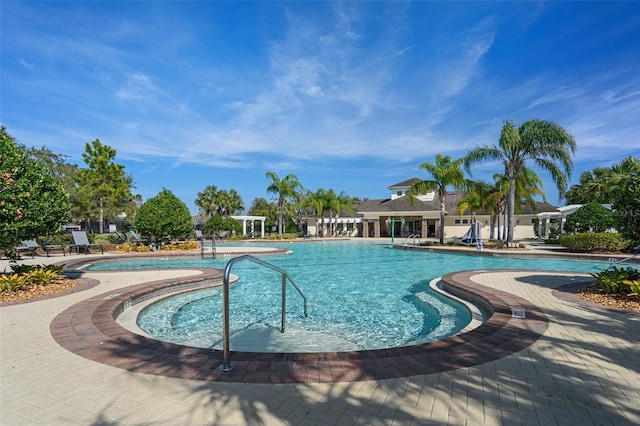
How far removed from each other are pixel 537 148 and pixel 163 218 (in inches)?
909

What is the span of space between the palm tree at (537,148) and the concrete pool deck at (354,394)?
1832cm

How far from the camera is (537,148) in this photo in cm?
1998

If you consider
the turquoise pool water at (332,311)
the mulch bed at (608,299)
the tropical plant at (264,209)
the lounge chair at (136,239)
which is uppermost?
the tropical plant at (264,209)

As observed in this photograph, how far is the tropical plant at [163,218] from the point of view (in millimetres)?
19406

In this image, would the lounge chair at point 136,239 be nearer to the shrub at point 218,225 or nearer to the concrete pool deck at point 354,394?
the shrub at point 218,225

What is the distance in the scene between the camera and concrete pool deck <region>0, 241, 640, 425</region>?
2826 mm

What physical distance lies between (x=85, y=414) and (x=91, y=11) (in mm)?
12037

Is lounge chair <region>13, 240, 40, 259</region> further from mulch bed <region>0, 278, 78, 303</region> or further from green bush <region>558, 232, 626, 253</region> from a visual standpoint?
green bush <region>558, 232, 626, 253</region>

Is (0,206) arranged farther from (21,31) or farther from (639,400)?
(639,400)

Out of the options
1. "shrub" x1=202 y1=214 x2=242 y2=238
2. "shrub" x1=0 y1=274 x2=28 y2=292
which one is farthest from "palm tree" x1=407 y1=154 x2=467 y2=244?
"shrub" x1=0 y1=274 x2=28 y2=292

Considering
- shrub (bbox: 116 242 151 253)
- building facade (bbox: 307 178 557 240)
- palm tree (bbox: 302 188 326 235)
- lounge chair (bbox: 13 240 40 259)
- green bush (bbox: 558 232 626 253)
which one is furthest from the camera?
palm tree (bbox: 302 188 326 235)

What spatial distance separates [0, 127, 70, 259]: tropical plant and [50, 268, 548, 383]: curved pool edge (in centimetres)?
332

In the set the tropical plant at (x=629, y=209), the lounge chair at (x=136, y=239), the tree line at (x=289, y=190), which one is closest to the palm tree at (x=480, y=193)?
the tree line at (x=289, y=190)

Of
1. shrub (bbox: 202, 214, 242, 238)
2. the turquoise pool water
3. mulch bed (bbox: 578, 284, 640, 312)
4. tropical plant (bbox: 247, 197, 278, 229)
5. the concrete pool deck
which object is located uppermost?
tropical plant (bbox: 247, 197, 278, 229)
